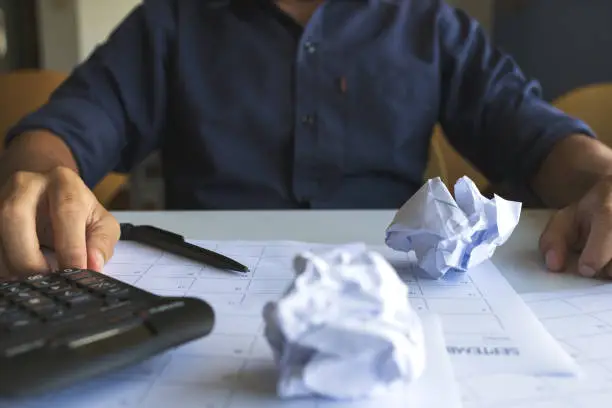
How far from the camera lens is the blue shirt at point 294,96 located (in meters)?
0.85

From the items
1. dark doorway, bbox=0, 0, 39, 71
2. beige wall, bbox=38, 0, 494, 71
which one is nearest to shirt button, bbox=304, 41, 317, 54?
beige wall, bbox=38, 0, 494, 71

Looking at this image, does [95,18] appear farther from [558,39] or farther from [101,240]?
[101,240]

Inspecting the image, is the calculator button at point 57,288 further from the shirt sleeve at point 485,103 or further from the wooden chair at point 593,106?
the wooden chair at point 593,106

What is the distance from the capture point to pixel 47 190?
481mm

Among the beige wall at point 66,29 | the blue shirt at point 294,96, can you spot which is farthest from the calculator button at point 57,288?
the beige wall at point 66,29

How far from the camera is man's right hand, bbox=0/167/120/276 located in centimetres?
43

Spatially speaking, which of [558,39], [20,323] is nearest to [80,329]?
[20,323]

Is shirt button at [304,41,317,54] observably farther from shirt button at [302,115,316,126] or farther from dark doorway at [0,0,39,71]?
dark doorway at [0,0,39,71]

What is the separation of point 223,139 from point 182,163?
0.08 meters

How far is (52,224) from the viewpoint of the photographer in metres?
0.46

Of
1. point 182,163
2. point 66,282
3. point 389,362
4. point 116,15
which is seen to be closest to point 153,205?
point 116,15

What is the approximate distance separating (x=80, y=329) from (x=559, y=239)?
0.39 metres

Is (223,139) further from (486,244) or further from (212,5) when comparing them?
(486,244)

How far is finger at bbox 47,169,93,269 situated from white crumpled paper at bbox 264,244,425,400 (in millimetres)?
206
